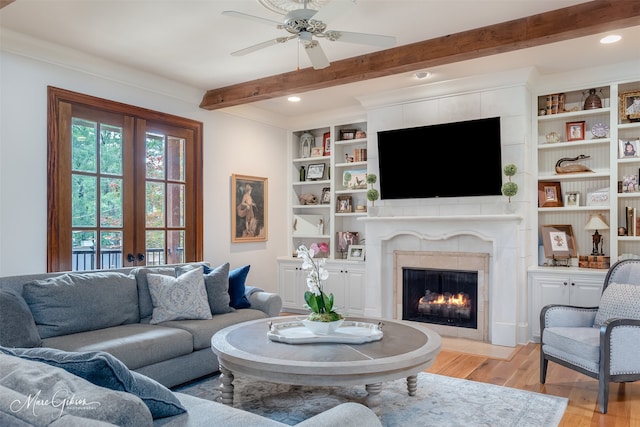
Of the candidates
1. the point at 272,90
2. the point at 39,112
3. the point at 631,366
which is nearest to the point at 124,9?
the point at 39,112

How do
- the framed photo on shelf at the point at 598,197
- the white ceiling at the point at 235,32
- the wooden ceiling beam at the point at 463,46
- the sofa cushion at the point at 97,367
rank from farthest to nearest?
the framed photo on shelf at the point at 598,197, the white ceiling at the point at 235,32, the wooden ceiling beam at the point at 463,46, the sofa cushion at the point at 97,367

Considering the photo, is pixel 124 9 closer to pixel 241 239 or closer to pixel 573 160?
pixel 241 239

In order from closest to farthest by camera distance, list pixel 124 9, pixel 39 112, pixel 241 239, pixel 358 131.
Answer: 1. pixel 124 9
2. pixel 39 112
3. pixel 241 239
4. pixel 358 131

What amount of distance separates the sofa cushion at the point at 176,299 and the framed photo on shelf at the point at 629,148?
4.06 meters

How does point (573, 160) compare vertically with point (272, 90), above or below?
below

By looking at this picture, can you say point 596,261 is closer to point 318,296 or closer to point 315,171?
point 318,296

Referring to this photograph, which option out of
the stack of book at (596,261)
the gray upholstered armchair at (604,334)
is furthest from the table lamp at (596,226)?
the gray upholstered armchair at (604,334)

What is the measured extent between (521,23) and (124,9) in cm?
282

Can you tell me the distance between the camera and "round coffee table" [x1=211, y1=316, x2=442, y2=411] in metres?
2.33

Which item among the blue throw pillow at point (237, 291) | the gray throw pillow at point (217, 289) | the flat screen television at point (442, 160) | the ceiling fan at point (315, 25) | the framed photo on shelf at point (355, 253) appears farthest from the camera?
the framed photo on shelf at point (355, 253)

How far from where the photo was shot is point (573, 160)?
4.68 m

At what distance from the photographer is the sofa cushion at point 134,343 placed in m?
2.80

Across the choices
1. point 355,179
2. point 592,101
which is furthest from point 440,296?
point 592,101

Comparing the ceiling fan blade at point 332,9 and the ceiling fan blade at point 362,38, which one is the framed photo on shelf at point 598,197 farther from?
the ceiling fan blade at point 332,9
